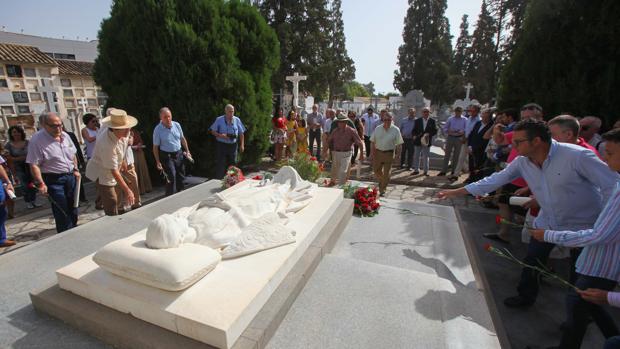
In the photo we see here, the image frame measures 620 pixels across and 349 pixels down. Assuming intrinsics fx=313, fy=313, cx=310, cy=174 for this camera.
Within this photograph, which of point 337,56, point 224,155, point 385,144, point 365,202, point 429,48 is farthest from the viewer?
point 429,48

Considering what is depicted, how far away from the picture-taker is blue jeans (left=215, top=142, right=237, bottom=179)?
6648mm

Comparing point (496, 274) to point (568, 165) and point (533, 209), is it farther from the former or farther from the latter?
point (568, 165)

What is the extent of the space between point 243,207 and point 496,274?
3085 mm

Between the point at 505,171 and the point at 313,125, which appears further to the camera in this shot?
the point at 313,125

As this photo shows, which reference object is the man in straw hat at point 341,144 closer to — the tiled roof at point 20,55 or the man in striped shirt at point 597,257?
the man in striped shirt at point 597,257

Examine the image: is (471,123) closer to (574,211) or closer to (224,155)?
(574,211)

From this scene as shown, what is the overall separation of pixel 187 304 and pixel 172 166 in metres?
4.17

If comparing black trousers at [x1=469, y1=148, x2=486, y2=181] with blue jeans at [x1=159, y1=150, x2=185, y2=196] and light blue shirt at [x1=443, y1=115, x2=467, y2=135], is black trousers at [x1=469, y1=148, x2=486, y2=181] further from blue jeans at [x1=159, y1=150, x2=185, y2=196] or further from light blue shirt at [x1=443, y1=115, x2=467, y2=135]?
blue jeans at [x1=159, y1=150, x2=185, y2=196]

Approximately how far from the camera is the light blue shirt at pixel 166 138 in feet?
17.6

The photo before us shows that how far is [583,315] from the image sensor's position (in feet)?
6.94

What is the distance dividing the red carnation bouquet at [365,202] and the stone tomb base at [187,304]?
2.01 m

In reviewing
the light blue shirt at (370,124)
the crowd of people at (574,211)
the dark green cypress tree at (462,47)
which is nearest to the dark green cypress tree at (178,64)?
the light blue shirt at (370,124)

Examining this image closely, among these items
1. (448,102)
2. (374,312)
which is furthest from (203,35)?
(448,102)

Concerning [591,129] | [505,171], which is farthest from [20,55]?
[591,129]
